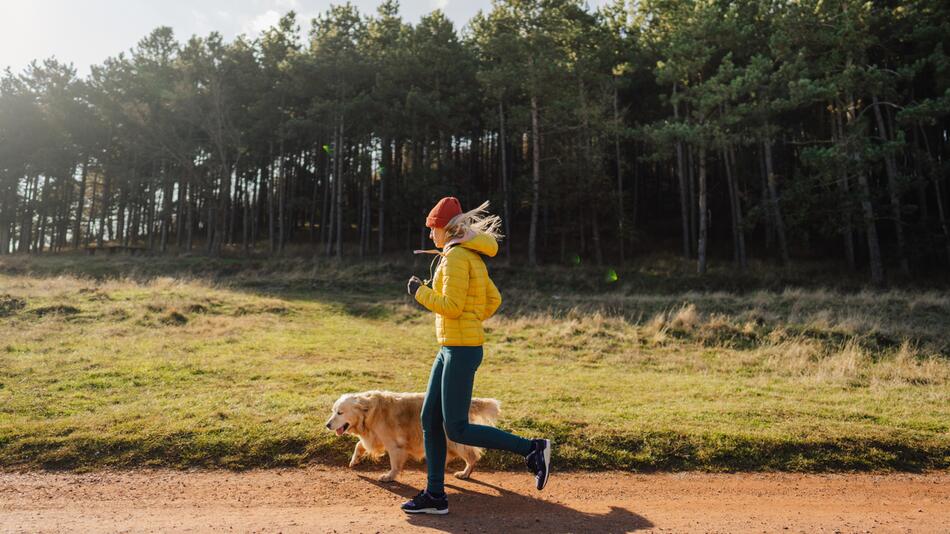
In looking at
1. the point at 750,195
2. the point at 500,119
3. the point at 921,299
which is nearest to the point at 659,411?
the point at 921,299

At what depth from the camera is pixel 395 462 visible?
238 inches

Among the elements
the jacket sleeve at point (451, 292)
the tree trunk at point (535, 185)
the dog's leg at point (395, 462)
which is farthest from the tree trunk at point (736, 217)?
the jacket sleeve at point (451, 292)

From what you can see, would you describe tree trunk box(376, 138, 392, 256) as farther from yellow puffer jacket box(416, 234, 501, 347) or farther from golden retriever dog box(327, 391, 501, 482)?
yellow puffer jacket box(416, 234, 501, 347)

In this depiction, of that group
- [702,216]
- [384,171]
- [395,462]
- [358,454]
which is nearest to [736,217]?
[702,216]

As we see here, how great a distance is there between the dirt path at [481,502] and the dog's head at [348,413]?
1.84 ft

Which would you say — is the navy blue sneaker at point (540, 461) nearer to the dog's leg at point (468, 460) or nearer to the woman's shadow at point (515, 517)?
the woman's shadow at point (515, 517)

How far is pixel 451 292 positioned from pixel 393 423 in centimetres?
218

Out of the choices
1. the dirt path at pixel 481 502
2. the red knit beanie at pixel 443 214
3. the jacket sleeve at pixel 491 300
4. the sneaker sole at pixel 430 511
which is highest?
the red knit beanie at pixel 443 214

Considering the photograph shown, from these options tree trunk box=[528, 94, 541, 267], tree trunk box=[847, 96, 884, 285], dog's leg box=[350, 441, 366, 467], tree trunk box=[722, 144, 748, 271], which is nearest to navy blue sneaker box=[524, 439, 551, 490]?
dog's leg box=[350, 441, 366, 467]

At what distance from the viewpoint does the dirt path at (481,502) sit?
4.83 m

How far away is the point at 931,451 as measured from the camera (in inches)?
267

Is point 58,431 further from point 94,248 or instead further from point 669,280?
point 94,248

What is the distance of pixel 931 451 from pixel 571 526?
16.0ft

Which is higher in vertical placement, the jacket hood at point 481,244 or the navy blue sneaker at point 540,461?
the jacket hood at point 481,244
